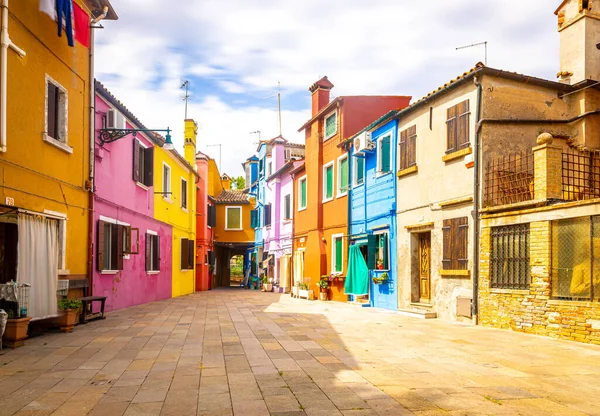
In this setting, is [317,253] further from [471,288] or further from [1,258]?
[1,258]

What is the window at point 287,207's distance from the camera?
2726cm

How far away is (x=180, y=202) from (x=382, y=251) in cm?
1114

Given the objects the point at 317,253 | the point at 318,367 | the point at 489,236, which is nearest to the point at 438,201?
the point at 489,236

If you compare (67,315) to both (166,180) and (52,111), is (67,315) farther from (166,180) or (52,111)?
(166,180)

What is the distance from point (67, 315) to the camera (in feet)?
33.9

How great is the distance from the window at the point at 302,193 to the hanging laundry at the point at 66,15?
14764mm

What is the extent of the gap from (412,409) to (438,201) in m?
9.11

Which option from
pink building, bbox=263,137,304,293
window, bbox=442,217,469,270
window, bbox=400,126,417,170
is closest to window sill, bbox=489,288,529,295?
window, bbox=442,217,469,270

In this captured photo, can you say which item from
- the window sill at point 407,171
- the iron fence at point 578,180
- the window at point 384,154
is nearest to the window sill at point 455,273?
the iron fence at point 578,180

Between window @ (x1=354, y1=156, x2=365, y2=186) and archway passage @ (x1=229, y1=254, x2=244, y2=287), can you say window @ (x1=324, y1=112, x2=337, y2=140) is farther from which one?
archway passage @ (x1=229, y1=254, x2=244, y2=287)

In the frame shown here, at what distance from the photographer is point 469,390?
5.80 meters

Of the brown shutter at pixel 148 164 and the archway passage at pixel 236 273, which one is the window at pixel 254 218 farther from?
the brown shutter at pixel 148 164

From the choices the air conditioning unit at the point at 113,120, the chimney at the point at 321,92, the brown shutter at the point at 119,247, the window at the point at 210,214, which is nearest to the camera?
the air conditioning unit at the point at 113,120

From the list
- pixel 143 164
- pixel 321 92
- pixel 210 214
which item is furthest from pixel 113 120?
pixel 210 214
